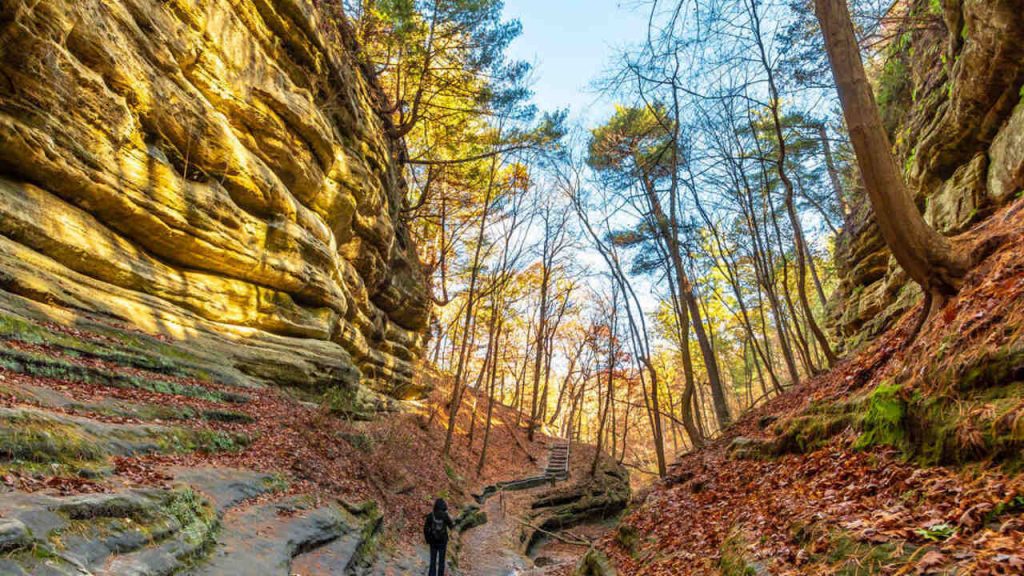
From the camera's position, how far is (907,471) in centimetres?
377

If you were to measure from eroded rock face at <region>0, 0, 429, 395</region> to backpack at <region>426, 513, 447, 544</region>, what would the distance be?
619 cm

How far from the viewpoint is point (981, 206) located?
24.1 ft

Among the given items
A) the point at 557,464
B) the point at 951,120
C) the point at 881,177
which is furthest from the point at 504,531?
the point at 951,120

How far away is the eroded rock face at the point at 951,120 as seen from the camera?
689 cm

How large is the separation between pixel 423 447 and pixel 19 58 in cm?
1483

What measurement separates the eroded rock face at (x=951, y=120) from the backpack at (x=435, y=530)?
10.4 meters

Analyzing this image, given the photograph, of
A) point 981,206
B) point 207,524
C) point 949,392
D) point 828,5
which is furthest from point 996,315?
point 207,524

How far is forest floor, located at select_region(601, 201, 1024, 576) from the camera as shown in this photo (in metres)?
2.77

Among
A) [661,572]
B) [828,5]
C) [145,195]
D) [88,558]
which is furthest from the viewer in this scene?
[145,195]

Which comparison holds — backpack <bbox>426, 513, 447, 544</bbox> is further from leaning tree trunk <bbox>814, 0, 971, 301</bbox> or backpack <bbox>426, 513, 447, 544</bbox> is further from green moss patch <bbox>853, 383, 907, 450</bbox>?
leaning tree trunk <bbox>814, 0, 971, 301</bbox>

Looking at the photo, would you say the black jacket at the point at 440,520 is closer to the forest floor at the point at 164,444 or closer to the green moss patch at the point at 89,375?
the forest floor at the point at 164,444

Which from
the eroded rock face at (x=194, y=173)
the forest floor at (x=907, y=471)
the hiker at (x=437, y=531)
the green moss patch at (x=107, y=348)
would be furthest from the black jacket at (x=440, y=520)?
the eroded rock face at (x=194, y=173)

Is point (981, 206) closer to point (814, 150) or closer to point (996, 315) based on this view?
point (996, 315)

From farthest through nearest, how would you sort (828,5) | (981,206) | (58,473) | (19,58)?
(981,206) < (19,58) < (828,5) < (58,473)
